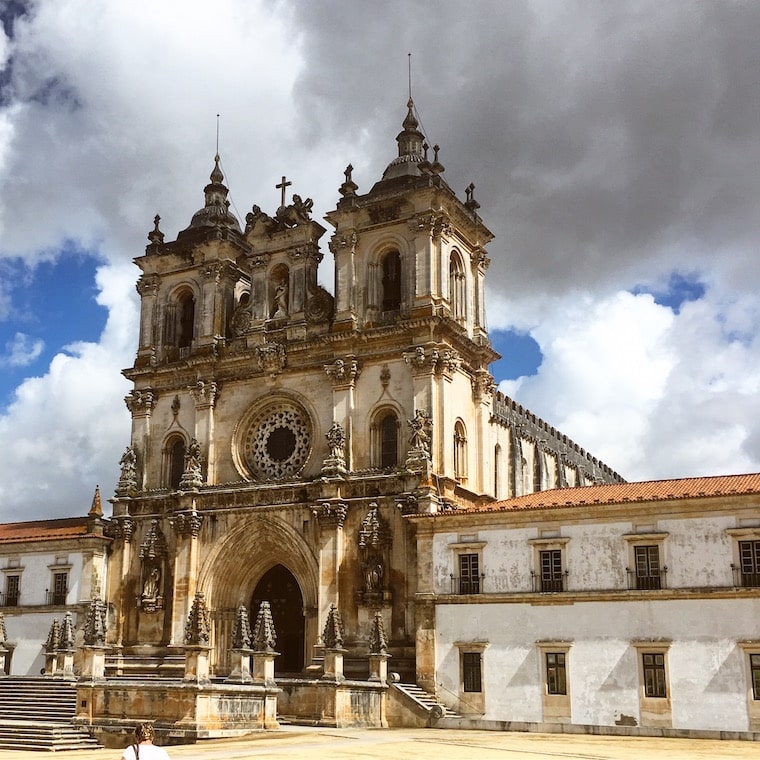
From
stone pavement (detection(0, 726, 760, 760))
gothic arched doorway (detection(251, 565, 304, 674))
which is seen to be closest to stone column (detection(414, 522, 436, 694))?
stone pavement (detection(0, 726, 760, 760))

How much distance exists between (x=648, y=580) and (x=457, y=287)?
18.1 metres

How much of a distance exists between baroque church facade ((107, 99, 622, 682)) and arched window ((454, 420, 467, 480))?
108 millimetres

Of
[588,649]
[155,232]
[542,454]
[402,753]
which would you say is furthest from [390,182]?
[402,753]

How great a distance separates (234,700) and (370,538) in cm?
1101

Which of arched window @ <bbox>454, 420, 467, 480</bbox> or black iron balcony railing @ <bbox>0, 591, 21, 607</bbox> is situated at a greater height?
arched window @ <bbox>454, 420, 467, 480</bbox>

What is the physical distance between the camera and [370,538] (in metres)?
41.3

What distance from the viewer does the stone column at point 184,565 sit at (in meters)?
45.4

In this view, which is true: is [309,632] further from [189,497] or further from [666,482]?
[666,482]

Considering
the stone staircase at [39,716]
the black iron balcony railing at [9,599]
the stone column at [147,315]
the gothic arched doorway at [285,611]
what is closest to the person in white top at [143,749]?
the stone staircase at [39,716]

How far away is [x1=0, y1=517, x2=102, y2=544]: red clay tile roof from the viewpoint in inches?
1921

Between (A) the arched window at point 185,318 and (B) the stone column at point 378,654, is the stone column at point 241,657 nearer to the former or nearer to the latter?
(B) the stone column at point 378,654

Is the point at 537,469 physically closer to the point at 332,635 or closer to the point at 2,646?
the point at 332,635

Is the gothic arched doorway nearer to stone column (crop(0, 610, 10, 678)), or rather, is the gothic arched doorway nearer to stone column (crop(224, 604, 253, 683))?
stone column (crop(0, 610, 10, 678))

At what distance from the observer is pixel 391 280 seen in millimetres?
46969
